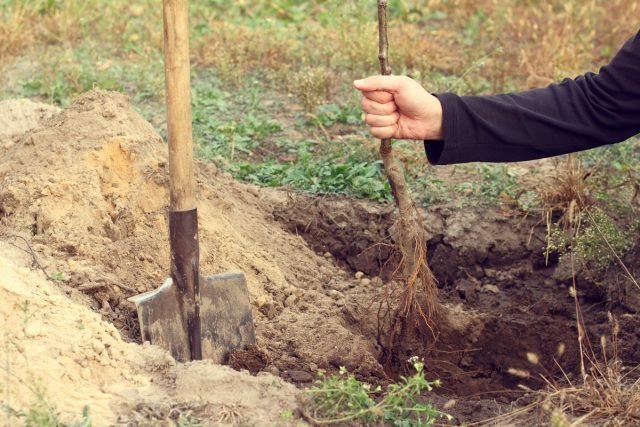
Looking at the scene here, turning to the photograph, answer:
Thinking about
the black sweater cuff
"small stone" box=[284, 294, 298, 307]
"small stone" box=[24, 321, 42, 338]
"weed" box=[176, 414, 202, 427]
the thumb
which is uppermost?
the thumb

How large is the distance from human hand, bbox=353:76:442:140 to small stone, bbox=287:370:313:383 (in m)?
0.89

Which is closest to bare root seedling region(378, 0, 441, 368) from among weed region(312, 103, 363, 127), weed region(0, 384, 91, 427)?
weed region(0, 384, 91, 427)

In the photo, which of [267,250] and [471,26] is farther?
[471,26]

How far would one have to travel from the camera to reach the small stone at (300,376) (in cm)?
350

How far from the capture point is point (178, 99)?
11.2 ft

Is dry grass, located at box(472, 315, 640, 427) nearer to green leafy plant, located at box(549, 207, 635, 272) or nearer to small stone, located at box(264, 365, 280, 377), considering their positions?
small stone, located at box(264, 365, 280, 377)

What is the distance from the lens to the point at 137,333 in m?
3.54

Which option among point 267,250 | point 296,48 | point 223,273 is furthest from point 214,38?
point 223,273

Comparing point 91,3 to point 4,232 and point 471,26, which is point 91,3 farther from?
point 4,232

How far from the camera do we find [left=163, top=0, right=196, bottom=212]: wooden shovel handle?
3385mm

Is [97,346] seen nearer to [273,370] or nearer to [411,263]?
[273,370]

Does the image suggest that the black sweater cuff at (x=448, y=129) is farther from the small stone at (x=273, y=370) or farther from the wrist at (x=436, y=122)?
the small stone at (x=273, y=370)

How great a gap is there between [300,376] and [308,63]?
3517 mm

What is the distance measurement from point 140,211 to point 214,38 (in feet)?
10.3
